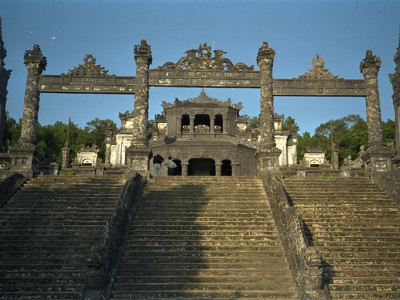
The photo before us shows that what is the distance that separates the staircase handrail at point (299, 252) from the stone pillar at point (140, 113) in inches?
278

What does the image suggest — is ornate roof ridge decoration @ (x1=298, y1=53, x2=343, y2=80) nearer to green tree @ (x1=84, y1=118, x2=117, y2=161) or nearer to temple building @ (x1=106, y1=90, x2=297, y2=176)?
temple building @ (x1=106, y1=90, x2=297, y2=176)

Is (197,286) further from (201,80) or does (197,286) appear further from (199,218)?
(201,80)

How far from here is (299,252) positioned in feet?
34.0

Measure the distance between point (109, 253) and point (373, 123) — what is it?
14958 mm

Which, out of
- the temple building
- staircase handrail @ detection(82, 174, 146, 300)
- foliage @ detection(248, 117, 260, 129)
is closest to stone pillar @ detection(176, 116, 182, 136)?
the temple building

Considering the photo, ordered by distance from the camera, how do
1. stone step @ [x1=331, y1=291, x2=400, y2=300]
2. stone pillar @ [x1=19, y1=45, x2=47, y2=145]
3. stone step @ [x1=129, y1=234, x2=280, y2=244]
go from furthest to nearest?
stone pillar @ [x1=19, y1=45, x2=47, y2=145] < stone step @ [x1=129, y1=234, x2=280, y2=244] < stone step @ [x1=331, y1=291, x2=400, y2=300]

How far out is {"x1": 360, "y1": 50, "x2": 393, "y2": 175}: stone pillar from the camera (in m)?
18.2

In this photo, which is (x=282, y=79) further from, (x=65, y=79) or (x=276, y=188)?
(x=65, y=79)

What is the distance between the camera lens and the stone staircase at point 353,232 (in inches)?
398

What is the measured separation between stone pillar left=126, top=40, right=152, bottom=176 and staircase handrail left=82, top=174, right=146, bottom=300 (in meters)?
4.75

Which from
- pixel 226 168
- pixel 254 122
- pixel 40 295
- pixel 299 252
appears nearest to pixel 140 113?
pixel 40 295

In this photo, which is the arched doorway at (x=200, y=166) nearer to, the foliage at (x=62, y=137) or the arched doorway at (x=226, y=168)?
the arched doorway at (x=226, y=168)

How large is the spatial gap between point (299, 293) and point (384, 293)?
80.9 inches

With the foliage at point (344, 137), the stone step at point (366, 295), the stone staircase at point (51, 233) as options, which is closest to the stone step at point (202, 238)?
the stone staircase at point (51, 233)
